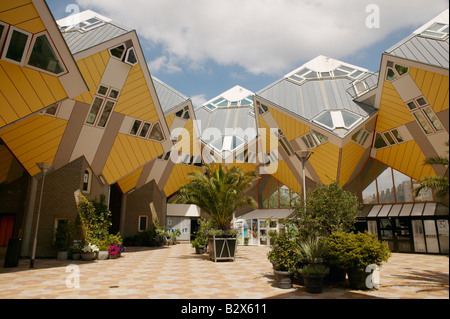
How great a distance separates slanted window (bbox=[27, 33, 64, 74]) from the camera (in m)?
9.80

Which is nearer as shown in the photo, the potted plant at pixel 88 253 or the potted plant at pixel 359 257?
the potted plant at pixel 359 257

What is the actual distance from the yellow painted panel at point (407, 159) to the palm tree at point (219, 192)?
10713mm

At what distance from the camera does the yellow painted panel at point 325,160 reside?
2178cm

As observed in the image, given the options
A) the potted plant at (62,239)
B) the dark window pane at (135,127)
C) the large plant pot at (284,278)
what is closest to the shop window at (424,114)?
the large plant pot at (284,278)

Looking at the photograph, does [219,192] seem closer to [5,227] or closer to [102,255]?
[102,255]

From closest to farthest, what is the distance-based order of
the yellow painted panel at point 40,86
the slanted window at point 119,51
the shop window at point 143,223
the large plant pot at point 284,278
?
1. the large plant pot at point 284,278
2. the yellow painted panel at point 40,86
3. the slanted window at point 119,51
4. the shop window at point 143,223

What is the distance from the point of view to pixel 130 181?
82.0 ft

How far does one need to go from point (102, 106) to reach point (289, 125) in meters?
13.6

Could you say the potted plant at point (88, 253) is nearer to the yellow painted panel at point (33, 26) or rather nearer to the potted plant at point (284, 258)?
the potted plant at point (284, 258)

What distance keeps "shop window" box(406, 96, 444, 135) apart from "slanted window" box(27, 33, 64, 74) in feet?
55.3

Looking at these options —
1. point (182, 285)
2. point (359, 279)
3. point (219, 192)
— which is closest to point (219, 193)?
point (219, 192)

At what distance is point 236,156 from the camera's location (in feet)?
96.5

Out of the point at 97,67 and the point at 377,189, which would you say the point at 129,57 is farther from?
the point at 377,189
